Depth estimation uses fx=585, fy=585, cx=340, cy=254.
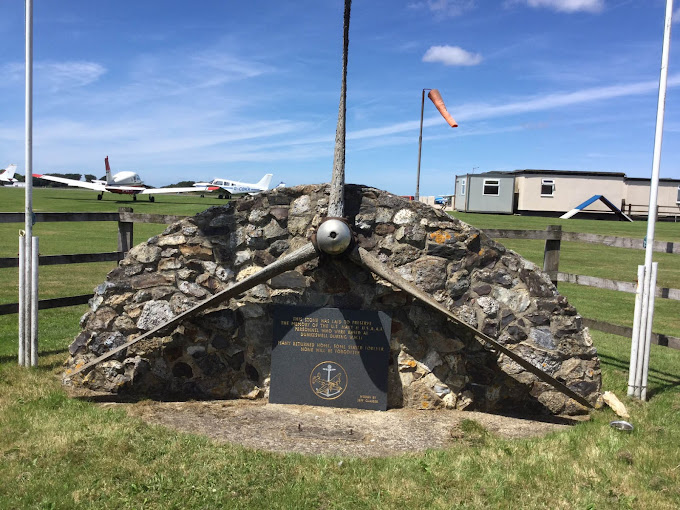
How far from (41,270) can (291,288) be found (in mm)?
10170

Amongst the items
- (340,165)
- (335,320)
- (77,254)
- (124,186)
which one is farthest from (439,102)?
(124,186)

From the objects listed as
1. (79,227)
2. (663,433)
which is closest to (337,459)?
(663,433)

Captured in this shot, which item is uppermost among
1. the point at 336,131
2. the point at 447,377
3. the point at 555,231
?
the point at 336,131

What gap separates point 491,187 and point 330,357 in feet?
121

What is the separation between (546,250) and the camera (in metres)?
7.53

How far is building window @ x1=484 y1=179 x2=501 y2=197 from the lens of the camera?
133 ft

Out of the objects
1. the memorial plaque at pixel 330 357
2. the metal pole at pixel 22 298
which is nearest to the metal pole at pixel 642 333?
the memorial plaque at pixel 330 357

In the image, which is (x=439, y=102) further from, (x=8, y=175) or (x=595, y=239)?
(x=8, y=175)

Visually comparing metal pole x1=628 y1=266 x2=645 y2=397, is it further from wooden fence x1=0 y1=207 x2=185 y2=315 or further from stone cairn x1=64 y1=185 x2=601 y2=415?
wooden fence x1=0 y1=207 x2=185 y2=315

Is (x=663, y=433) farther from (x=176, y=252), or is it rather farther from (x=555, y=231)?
(x=176, y=252)

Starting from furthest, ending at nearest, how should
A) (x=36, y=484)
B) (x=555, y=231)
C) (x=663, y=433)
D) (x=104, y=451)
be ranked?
(x=555, y=231) → (x=663, y=433) → (x=104, y=451) → (x=36, y=484)

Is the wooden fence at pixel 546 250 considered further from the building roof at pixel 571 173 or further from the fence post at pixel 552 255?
the building roof at pixel 571 173

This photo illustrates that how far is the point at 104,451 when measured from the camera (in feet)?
14.9

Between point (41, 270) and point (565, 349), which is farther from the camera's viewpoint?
point (41, 270)
